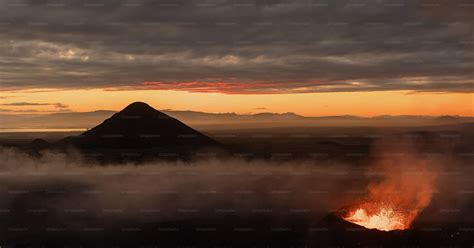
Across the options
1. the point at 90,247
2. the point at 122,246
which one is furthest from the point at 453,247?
the point at 90,247

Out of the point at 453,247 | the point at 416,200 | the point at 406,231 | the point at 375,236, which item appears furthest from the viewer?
the point at 453,247

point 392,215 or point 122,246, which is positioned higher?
point 392,215

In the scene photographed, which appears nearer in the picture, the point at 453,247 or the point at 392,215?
the point at 392,215

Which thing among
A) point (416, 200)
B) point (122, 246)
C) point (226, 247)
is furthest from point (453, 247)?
point (122, 246)

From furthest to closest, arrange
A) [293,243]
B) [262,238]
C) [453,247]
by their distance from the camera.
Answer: [262,238], [293,243], [453,247]

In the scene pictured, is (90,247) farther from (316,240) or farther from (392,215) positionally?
(392,215)

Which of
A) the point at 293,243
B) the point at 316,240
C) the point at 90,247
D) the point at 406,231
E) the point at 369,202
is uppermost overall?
the point at 369,202
